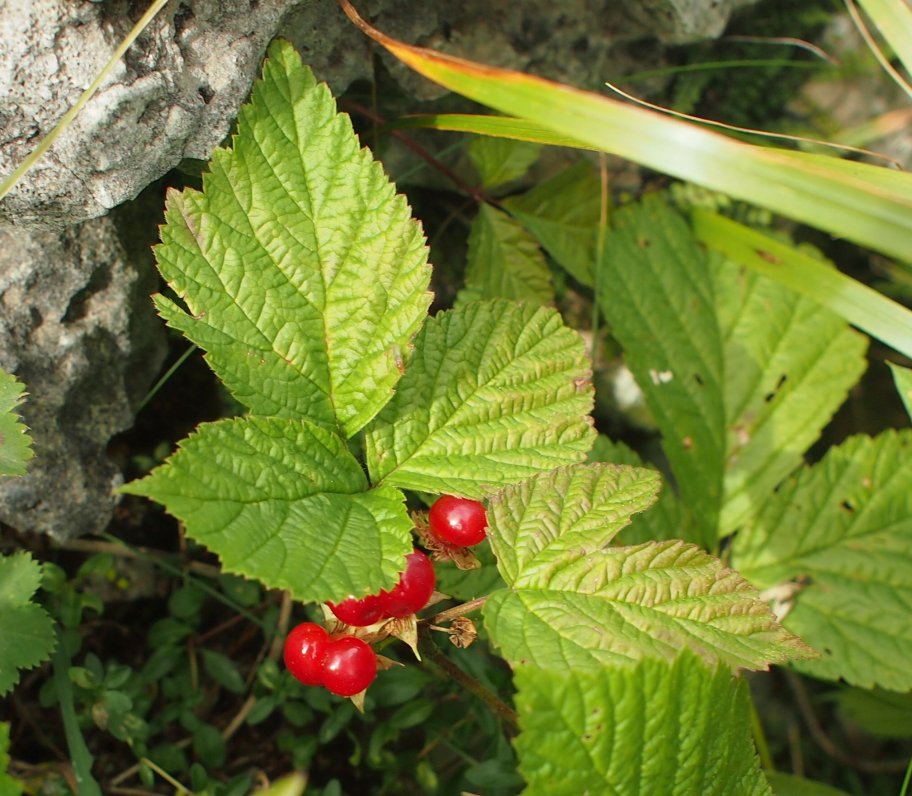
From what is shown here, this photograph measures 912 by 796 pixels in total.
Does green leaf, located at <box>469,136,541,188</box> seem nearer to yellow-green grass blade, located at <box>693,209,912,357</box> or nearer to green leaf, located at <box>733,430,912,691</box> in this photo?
A: yellow-green grass blade, located at <box>693,209,912,357</box>

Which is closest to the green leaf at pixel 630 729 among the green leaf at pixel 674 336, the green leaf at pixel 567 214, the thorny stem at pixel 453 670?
the thorny stem at pixel 453 670

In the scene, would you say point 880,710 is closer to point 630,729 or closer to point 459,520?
point 630,729

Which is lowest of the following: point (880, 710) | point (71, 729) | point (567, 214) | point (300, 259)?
point (880, 710)

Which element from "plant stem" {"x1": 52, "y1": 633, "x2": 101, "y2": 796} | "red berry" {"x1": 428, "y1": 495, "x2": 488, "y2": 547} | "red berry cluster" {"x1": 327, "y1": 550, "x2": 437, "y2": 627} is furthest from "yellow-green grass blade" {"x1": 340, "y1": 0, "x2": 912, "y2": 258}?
"plant stem" {"x1": 52, "y1": 633, "x2": 101, "y2": 796}

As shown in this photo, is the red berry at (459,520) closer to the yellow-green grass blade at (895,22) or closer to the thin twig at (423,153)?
the thin twig at (423,153)

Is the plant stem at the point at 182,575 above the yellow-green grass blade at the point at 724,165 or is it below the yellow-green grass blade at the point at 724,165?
below

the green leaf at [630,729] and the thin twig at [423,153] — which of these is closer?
the green leaf at [630,729]

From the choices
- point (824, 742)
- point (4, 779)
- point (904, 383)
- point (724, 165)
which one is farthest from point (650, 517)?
point (4, 779)
